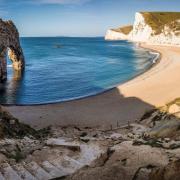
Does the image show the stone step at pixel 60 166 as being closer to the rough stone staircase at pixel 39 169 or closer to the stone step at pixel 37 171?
the rough stone staircase at pixel 39 169

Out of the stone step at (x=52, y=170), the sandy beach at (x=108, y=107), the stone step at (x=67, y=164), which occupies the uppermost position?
the stone step at (x=52, y=170)

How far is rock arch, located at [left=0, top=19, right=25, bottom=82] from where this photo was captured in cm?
6525

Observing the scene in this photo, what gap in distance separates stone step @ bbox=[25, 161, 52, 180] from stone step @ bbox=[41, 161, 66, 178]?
0.19 metres

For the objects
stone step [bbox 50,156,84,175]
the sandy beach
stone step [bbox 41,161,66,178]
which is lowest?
the sandy beach

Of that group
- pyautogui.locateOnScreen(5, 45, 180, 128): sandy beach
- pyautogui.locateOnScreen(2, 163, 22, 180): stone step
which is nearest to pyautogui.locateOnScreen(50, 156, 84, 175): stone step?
pyautogui.locateOnScreen(2, 163, 22, 180): stone step

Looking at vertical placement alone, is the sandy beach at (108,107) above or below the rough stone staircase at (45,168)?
below

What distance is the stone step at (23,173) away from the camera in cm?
1253

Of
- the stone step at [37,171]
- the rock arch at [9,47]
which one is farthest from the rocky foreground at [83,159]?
the rock arch at [9,47]

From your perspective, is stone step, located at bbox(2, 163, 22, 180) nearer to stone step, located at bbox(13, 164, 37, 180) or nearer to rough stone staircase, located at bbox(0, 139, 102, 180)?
rough stone staircase, located at bbox(0, 139, 102, 180)

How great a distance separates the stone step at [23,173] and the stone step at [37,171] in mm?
157

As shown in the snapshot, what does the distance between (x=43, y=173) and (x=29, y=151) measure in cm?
282

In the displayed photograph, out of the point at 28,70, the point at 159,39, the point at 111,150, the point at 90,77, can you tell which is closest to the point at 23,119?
the point at 111,150

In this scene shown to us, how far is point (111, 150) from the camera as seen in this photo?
48.2 feet

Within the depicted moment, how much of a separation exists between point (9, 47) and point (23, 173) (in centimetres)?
6134
